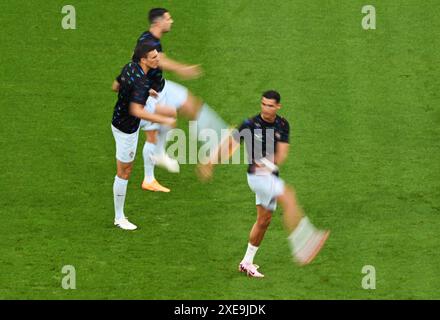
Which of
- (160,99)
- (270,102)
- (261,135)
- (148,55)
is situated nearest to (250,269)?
(261,135)

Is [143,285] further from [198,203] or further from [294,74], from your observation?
[294,74]

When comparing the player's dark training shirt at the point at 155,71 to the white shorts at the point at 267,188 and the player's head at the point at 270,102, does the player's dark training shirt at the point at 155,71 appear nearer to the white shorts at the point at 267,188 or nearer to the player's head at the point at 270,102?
the player's head at the point at 270,102

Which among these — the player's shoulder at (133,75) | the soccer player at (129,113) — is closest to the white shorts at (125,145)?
the soccer player at (129,113)

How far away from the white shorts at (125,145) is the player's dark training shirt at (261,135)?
7.24 feet

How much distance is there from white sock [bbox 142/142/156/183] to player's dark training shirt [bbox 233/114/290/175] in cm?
335

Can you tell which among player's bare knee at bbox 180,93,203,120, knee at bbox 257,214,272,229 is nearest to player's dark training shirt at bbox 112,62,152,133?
player's bare knee at bbox 180,93,203,120

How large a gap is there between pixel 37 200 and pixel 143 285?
3313 mm

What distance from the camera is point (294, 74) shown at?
22.7 meters

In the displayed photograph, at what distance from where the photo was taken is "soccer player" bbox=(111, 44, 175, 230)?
17109 millimetres

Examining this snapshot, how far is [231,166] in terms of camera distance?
20016mm

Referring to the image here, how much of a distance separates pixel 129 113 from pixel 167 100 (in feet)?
6.05

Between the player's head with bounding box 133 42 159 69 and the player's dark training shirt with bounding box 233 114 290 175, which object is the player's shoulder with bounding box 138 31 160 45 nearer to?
the player's head with bounding box 133 42 159 69
